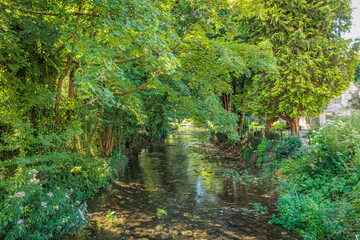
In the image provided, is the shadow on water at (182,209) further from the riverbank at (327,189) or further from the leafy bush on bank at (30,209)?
the leafy bush on bank at (30,209)

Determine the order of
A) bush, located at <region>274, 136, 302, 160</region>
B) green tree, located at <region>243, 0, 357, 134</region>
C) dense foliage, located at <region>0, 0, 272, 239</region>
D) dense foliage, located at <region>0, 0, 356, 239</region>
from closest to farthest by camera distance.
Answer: dense foliage, located at <region>0, 0, 272, 239</region>, dense foliage, located at <region>0, 0, 356, 239</region>, bush, located at <region>274, 136, 302, 160</region>, green tree, located at <region>243, 0, 357, 134</region>

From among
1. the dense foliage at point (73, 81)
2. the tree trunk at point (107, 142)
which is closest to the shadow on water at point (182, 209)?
the dense foliage at point (73, 81)

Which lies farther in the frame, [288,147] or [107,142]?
[107,142]

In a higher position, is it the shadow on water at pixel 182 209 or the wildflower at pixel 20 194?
the wildflower at pixel 20 194

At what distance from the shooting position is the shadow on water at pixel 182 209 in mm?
5645

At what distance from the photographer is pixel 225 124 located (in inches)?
349

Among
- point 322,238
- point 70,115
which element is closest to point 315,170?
point 322,238

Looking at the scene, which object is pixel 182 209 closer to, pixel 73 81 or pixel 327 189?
pixel 327 189

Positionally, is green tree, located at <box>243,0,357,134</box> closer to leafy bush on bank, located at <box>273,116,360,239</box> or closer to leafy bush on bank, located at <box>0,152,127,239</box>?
leafy bush on bank, located at <box>273,116,360,239</box>

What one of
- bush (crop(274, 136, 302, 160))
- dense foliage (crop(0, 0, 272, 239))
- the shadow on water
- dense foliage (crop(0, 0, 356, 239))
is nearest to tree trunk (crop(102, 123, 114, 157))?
dense foliage (crop(0, 0, 356, 239))

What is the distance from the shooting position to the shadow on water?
564 centimetres

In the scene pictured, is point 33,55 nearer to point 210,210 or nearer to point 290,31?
point 210,210

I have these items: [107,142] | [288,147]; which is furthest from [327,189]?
[107,142]

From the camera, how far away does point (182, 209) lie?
7.29 meters
